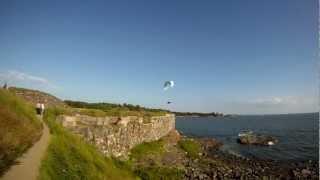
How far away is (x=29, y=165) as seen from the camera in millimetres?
Result: 9203

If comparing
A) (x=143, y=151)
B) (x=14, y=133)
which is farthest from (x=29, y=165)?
(x=143, y=151)

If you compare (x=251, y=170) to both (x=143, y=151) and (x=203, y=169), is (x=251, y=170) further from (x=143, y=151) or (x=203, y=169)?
(x=143, y=151)

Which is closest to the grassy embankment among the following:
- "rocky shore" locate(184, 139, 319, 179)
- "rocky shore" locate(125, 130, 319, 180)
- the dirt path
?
the dirt path

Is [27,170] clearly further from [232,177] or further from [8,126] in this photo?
[232,177]

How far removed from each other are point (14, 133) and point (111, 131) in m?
13.3

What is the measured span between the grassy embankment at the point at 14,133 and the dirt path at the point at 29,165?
176 millimetres

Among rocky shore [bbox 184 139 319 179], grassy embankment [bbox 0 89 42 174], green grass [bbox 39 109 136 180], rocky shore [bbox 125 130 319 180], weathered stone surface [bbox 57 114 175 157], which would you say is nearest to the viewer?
grassy embankment [bbox 0 89 42 174]

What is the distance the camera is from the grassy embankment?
900 cm

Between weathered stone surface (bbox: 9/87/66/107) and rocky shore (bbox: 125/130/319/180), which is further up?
weathered stone surface (bbox: 9/87/66/107)

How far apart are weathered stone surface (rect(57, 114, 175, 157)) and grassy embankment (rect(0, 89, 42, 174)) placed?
5.61 m

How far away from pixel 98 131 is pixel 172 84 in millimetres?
14843

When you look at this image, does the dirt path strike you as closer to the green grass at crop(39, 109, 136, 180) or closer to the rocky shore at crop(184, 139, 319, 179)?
Result: the green grass at crop(39, 109, 136, 180)

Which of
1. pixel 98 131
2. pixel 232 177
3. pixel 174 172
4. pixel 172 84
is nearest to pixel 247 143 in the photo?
pixel 172 84

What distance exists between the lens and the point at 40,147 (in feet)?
37.8
